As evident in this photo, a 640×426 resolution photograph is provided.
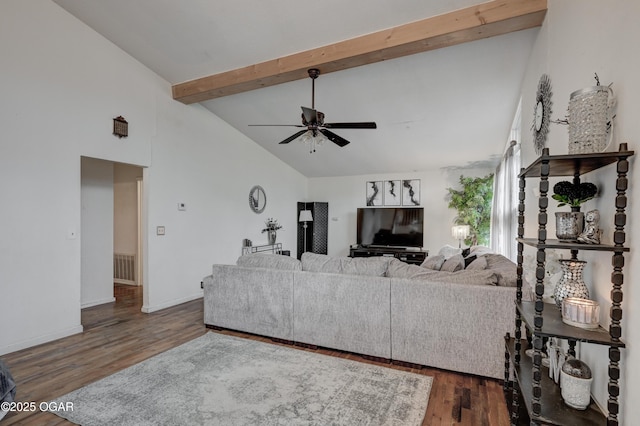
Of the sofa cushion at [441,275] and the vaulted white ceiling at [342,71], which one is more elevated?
the vaulted white ceiling at [342,71]

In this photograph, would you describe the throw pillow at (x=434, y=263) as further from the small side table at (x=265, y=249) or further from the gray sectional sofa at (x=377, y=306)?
the small side table at (x=265, y=249)

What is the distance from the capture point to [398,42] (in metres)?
3.19

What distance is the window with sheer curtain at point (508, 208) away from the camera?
14.1ft

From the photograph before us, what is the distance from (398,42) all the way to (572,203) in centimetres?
234

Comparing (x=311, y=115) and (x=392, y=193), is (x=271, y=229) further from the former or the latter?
(x=311, y=115)

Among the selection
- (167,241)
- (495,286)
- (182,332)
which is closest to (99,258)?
(167,241)

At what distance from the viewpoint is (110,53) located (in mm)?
4043

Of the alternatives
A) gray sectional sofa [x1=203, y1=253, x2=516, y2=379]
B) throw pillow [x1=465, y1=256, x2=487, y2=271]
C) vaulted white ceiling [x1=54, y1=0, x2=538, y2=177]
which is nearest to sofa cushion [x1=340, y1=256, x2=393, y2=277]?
gray sectional sofa [x1=203, y1=253, x2=516, y2=379]

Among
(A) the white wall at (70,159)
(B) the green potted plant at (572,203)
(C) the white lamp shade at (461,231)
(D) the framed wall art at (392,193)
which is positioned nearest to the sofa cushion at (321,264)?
(B) the green potted plant at (572,203)

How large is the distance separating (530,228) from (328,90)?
3.08 m

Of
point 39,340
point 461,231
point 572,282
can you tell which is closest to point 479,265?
point 572,282

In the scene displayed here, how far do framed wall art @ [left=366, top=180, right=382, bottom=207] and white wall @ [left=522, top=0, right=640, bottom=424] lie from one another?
5581mm

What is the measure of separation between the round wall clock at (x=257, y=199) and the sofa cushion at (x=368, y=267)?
378 cm

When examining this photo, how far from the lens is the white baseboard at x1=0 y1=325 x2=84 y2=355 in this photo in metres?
3.10
